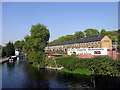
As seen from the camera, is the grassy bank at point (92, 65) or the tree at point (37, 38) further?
the tree at point (37, 38)

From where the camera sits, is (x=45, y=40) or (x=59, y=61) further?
(x=45, y=40)

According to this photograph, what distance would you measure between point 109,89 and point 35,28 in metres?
62.4

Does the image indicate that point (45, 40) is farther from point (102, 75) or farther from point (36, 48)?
point (102, 75)

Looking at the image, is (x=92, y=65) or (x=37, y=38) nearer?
(x=92, y=65)

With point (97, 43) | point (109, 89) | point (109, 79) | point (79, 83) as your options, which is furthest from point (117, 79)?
point (97, 43)

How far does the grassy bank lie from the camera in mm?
37656

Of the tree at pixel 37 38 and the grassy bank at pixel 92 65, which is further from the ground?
the tree at pixel 37 38

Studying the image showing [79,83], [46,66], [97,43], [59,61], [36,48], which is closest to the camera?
[79,83]

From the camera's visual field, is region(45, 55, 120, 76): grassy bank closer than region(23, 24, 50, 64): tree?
Yes

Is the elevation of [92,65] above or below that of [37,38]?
below

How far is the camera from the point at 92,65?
40.2 m

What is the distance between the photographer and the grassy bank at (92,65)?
3766 centimetres

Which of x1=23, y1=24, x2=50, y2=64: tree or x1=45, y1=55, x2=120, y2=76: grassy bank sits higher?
x1=23, y1=24, x2=50, y2=64: tree

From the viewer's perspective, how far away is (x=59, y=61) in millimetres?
49781
